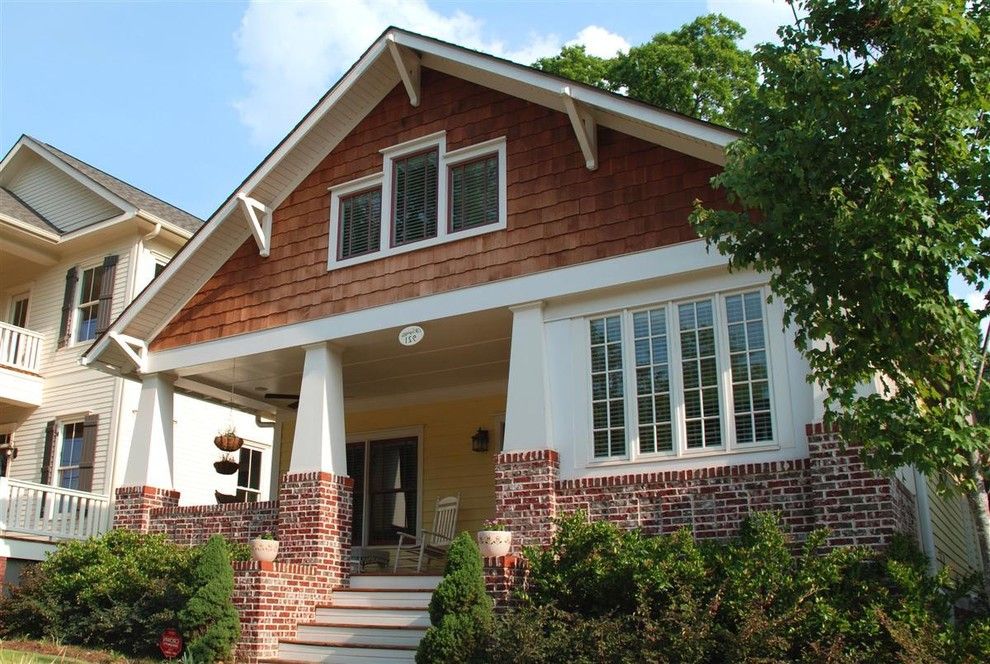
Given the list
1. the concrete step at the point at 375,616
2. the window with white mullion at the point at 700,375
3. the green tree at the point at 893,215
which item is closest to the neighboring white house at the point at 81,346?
the concrete step at the point at 375,616

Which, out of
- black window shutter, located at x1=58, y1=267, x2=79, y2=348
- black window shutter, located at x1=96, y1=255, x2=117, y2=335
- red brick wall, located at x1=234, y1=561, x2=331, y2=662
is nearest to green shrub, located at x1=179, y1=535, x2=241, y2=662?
red brick wall, located at x1=234, y1=561, x2=331, y2=662

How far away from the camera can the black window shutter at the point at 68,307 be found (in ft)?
63.0

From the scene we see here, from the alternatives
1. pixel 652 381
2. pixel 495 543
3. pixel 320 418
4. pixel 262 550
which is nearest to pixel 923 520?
pixel 652 381

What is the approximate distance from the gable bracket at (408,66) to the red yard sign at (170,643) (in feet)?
23.5

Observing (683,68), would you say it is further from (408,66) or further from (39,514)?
(39,514)

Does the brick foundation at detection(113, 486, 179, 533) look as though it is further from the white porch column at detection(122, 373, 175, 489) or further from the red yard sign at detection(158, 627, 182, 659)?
the red yard sign at detection(158, 627, 182, 659)

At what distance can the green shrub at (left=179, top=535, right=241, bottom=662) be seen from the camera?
10.3m

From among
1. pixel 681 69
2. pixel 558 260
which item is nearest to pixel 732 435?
pixel 558 260

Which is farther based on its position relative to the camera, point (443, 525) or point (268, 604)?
point (443, 525)

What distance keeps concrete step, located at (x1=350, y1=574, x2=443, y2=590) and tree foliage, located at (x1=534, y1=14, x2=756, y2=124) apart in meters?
15.2

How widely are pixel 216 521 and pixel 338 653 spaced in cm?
345

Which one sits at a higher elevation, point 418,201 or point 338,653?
point 418,201

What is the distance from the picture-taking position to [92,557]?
40.5 ft

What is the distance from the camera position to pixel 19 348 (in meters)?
19.2
